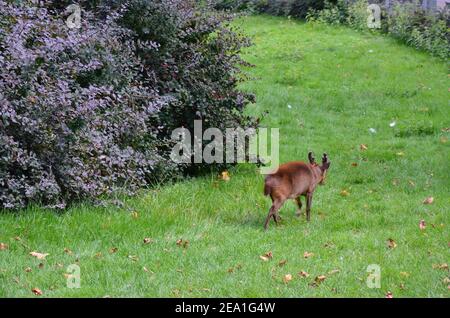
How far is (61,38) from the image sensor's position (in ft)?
29.6

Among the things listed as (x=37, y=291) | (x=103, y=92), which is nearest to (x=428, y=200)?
(x=103, y=92)

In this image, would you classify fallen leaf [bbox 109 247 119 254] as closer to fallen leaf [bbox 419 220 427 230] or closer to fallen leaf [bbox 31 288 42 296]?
fallen leaf [bbox 31 288 42 296]

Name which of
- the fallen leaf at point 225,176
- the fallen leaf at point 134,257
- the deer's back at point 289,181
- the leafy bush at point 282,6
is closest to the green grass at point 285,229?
the fallen leaf at point 134,257

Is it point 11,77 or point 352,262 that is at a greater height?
point 11,77

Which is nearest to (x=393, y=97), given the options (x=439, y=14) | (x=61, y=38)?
(x=439, y=14)

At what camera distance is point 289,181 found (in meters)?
8.66

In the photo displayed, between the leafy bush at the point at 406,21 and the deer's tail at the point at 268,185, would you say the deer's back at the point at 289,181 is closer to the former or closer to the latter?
the deer's tail at the point at 268,185

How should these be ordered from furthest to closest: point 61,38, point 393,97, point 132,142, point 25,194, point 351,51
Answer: point 351,51, point 393,97, point 132,142, point 61,38, point 25,194

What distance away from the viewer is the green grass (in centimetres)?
659

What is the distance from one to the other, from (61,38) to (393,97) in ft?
30.2

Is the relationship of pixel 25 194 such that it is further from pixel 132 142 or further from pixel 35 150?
pixel 132 142

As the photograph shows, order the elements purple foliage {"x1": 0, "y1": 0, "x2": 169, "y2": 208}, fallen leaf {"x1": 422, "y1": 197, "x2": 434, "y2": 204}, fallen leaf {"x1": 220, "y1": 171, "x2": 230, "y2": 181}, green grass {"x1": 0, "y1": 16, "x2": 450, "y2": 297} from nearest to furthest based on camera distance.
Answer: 1. green grass {"x1": 0, "y1": 16, "x2": 450, "y2": 297}
2. purple foliage {"x1": 0, "y1": 0, "x2": 169, "y2": 208}
3. fallen leaf {"x1": 422, "y1": 197, "x2": 434, "y2": 204}
4. fallen leaf {"x1": 220, "y1": 171, "x2": 230, "y2": 181}

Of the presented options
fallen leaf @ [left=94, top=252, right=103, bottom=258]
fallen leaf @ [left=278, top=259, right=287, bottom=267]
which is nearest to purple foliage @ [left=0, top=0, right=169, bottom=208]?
fallen leaf @ [left=94, top=252, right=103, bottom=258]

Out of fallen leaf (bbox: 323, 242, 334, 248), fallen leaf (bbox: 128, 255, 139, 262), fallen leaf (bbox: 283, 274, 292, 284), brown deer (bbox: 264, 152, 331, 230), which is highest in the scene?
brown deer (bbox: 264, 152, 331, 230)
